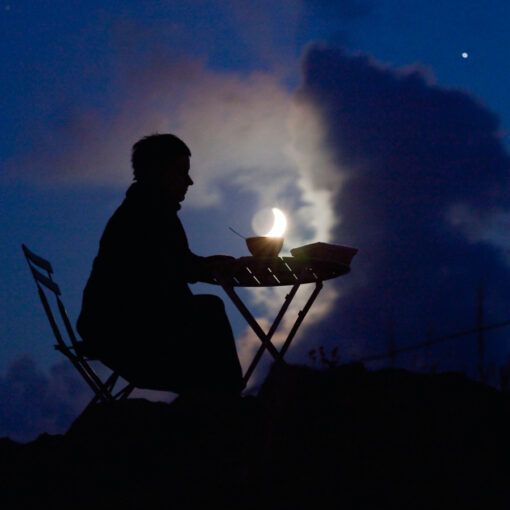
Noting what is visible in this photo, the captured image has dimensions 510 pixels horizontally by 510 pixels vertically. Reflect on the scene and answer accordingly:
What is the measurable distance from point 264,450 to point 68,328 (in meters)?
1.69

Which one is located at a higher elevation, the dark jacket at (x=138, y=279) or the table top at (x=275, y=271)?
the table top at (x=275, y=271)

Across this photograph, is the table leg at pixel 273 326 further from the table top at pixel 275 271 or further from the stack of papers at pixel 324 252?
the stack of papers at pixel 324 252

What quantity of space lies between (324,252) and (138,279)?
1.04 metres

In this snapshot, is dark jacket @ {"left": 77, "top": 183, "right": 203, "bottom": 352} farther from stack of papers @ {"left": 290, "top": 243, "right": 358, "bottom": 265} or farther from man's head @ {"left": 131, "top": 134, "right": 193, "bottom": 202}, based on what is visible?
stack of papers @ {"left": 290, "top": 243, "right": 358, "bottom": 265}

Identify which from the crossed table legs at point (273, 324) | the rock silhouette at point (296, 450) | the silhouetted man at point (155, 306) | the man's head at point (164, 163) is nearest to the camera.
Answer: the rock silhouette at point (296, 450)

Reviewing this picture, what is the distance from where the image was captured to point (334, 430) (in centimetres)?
341

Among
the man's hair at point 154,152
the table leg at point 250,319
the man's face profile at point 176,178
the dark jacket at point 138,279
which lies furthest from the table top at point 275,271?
the man's hair at point 154,152

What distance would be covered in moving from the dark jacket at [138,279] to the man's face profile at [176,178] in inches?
3.0

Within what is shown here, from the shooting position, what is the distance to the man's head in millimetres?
4047

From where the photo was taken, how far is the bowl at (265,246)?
3.92 metres

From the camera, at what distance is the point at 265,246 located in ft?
12.9

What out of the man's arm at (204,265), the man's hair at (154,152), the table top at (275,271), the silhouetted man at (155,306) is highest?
the man's hair at (154,152)

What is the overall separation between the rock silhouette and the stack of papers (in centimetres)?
64

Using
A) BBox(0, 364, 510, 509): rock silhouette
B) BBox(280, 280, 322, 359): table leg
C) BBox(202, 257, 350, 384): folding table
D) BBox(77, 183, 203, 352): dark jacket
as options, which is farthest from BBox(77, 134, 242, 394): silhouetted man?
BBox(280, 280, 322, 359): table leg
